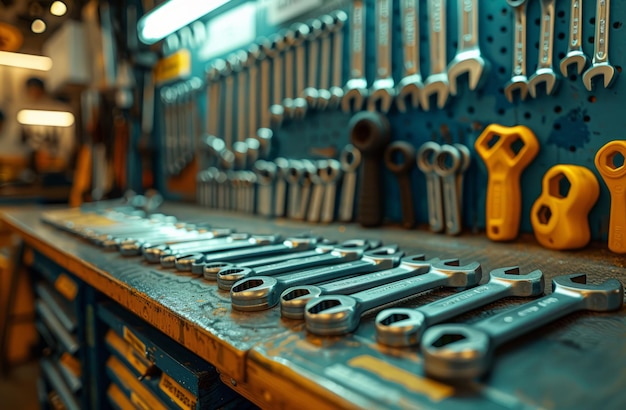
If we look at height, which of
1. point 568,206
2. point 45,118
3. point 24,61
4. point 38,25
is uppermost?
point 24,61

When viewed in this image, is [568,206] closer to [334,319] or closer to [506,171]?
[506,171]

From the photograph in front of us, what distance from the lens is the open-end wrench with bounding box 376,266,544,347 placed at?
1.45ft

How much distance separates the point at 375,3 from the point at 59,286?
118 centimetres

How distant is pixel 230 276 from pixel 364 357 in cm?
30

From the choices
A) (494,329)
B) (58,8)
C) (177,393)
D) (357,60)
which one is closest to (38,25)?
(58,8)

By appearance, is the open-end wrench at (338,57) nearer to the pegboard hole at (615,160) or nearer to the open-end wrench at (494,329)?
the pegboard hole at (615,160)

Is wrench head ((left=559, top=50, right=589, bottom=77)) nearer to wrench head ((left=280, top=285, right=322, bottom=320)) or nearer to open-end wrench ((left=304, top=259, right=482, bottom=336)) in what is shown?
open-end wrench ((left=304, top=259, right=482, bottom=336))

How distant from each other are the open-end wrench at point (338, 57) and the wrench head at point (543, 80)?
566mm

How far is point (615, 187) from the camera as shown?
32.9 inches

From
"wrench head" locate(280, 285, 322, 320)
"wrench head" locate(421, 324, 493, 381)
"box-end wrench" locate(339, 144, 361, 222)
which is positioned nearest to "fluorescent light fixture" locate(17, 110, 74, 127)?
"box-end wrench" locate(339, 144, 361, 222)

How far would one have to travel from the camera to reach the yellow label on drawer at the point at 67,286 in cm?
116

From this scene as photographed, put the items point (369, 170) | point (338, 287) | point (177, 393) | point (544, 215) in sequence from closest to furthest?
point (338, 287)
point (177, 393)
point (544, 215)
point (369, 170)

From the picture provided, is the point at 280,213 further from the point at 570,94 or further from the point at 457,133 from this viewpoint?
the point at 570,94

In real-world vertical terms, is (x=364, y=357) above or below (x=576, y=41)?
below
